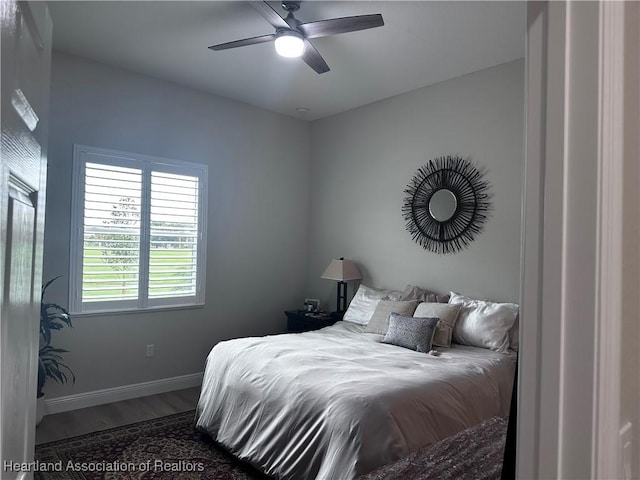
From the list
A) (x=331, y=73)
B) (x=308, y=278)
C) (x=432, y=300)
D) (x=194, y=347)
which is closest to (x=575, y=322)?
(x=432, y=300)

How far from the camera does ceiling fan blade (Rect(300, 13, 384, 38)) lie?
2452mm

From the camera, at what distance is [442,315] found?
3457 millimetres

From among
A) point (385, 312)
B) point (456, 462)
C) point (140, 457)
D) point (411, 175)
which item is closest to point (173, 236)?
point (140, 457)

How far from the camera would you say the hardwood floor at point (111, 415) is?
3.28m

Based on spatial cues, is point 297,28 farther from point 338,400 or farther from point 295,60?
point 338,400

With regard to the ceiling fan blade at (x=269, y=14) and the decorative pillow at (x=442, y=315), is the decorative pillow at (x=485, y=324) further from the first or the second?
the ceiling fan blade at (x=269, y=14)

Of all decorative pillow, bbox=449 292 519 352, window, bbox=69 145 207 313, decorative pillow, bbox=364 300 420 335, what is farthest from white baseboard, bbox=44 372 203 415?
decorative pillow, bbox=449 292 519 352

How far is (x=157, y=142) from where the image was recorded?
13.7 feet

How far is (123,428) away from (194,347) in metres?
1.19

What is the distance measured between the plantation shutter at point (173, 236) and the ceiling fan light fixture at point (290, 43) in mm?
1968

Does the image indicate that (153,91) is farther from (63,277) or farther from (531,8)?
(531,8)

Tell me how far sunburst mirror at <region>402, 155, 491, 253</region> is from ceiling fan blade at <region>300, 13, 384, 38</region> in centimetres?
181

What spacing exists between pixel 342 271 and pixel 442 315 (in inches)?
53.6

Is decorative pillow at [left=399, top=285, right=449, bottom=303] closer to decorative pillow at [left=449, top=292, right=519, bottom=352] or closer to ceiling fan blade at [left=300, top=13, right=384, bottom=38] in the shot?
decorative pillow at [left=449, top=292, right=519, bottom=352]
